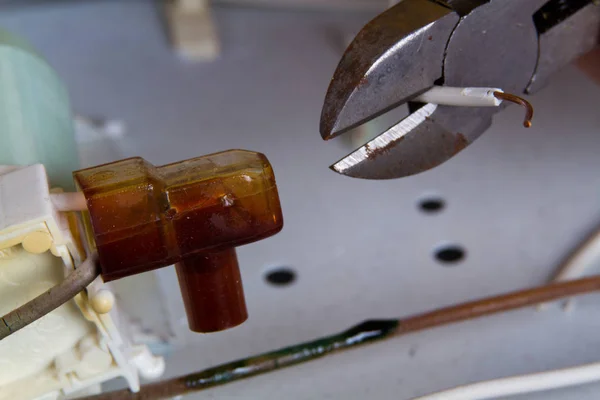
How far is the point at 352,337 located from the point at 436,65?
0.63ft

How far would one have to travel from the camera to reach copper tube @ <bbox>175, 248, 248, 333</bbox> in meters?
0.39

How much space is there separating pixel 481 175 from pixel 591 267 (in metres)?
0.14

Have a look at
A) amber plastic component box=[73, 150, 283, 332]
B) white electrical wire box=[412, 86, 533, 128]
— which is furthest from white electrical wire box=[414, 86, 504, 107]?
amber plastic component box=[73, 150, 283, 332]

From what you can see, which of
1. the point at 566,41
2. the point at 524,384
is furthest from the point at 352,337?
the point at 566,41

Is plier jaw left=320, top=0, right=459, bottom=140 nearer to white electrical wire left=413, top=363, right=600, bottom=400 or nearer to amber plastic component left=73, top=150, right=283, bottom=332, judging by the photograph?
amber plastic component left=73, top=150, right=283, bottom=332

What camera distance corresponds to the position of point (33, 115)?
49cm

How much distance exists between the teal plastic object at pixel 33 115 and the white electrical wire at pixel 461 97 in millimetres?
234

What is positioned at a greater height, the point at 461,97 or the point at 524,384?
the point at 461,97

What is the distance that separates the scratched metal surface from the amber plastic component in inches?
5.4

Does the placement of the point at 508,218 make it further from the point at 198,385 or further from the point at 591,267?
the point at 198,385

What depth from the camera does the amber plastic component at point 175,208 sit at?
351 mm

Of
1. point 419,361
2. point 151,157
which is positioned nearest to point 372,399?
point 419,361

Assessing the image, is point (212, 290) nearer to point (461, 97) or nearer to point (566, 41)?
point (461, 97)

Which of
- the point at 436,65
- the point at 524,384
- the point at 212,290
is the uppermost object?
the point at 436,65
